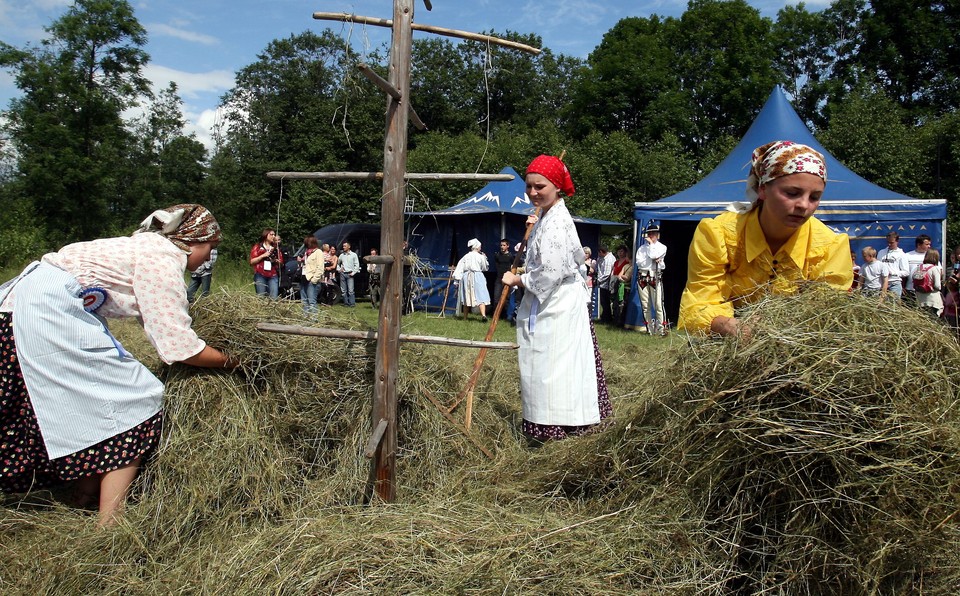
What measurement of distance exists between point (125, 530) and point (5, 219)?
72.6 feet

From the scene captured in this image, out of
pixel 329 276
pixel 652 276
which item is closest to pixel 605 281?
pixel 652 276

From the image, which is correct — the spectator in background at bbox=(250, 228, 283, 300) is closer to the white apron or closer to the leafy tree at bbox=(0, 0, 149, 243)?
the white apron

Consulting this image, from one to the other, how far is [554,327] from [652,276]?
6.85 metres

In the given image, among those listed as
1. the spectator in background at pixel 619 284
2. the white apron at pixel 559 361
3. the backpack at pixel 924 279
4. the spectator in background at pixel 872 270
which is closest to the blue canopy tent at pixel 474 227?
the spectator in background at pixel 619 284

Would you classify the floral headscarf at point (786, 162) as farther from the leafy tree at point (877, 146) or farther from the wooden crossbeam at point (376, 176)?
the leafy tree at point (877, 146)

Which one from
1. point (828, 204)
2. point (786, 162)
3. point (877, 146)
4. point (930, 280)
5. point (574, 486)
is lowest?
point (574, 486)

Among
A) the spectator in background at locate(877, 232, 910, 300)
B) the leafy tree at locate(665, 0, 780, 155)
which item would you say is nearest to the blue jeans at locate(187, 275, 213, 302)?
the spectator in background at locate(877, 232, 910, 300)

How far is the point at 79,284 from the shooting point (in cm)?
264

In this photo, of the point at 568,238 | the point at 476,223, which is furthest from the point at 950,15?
the point at 568,238

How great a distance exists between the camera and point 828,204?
9562mm

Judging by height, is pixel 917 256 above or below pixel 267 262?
above

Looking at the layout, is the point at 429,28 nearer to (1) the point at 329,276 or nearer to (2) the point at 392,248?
(2) the point at 392,248

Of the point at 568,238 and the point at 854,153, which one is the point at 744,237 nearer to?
the point at 568,238

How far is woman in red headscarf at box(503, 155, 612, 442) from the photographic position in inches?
141
